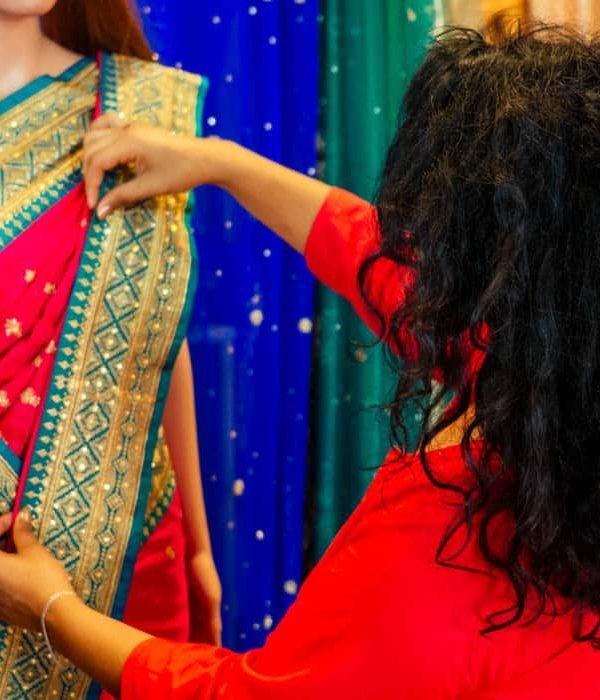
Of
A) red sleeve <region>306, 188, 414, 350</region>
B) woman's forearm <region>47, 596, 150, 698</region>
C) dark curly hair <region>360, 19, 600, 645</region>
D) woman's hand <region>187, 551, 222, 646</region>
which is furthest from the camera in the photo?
woman's hand <region>187, 551, 222, 646</region>

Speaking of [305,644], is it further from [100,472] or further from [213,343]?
[213,343]

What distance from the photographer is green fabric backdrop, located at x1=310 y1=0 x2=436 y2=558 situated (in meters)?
1.45

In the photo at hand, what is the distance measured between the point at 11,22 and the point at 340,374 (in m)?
0.64

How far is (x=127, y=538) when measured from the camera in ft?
3.88

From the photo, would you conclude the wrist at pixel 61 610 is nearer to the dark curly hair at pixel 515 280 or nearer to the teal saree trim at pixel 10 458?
the teal saree trim at pixel 10 458

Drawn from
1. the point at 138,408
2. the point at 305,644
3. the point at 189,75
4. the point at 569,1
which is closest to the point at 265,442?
the point at 138,408

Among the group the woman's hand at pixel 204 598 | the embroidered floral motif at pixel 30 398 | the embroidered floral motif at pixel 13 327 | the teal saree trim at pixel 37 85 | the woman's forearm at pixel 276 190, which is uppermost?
the teal saree trim at pixel 37 85

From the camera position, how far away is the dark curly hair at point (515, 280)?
75 centimetres

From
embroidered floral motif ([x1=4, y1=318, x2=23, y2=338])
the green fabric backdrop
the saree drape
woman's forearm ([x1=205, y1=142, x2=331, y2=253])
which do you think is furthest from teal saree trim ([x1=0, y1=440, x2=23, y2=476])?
the green fabric backdrop

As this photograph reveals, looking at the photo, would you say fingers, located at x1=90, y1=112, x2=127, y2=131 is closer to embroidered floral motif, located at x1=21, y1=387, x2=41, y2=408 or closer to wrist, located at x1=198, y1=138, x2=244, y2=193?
wrist, located at x1=198, y1=138, x2=244, y2=193

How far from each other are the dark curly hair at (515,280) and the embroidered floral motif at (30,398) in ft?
1.47

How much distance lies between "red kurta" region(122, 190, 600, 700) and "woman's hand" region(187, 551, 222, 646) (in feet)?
1.40

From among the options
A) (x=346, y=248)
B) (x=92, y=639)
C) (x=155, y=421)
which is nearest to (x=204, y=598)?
(x=155, y=421)

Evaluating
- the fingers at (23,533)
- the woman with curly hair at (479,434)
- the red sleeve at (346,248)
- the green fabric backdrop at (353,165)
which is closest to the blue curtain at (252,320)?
the green fabric backdrop at (353,165)
